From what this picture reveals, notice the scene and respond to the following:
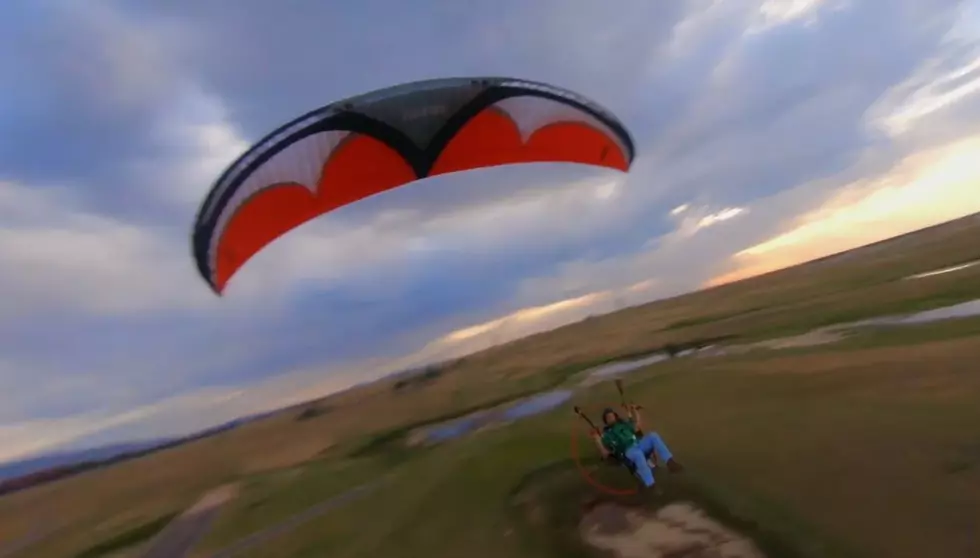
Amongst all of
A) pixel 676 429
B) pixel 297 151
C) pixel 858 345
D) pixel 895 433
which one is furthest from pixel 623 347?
pixel 297 151

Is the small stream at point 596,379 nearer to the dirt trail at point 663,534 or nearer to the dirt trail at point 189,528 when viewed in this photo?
the dirt trail at point 189,528

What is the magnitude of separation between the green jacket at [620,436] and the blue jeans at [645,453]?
0.39 ft

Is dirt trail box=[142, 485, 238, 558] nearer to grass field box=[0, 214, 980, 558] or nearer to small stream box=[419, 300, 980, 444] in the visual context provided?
grass field box=[0, 214, 980, 558]

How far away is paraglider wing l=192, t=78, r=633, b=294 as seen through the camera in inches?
306

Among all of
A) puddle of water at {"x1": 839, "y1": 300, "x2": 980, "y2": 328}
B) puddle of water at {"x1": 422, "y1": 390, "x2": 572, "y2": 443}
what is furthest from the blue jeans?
puddle of water at {"x1": 839, "y1": 300, "x2": 980, "y2": 328}

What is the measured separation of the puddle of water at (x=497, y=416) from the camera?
19.2 meters

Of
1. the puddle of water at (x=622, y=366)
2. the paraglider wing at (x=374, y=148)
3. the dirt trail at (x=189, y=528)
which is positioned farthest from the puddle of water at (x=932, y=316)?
the dirt trail at (x=189, y=528)

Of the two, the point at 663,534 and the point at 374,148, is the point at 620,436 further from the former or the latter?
the point at 374,148

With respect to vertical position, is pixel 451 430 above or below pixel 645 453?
above

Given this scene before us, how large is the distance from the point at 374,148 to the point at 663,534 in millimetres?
5558

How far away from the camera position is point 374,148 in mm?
8555

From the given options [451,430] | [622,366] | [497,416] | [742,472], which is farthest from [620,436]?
[622,366]

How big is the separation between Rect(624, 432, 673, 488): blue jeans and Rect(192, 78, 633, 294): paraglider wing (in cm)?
436

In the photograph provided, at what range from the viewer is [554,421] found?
47.9ft
